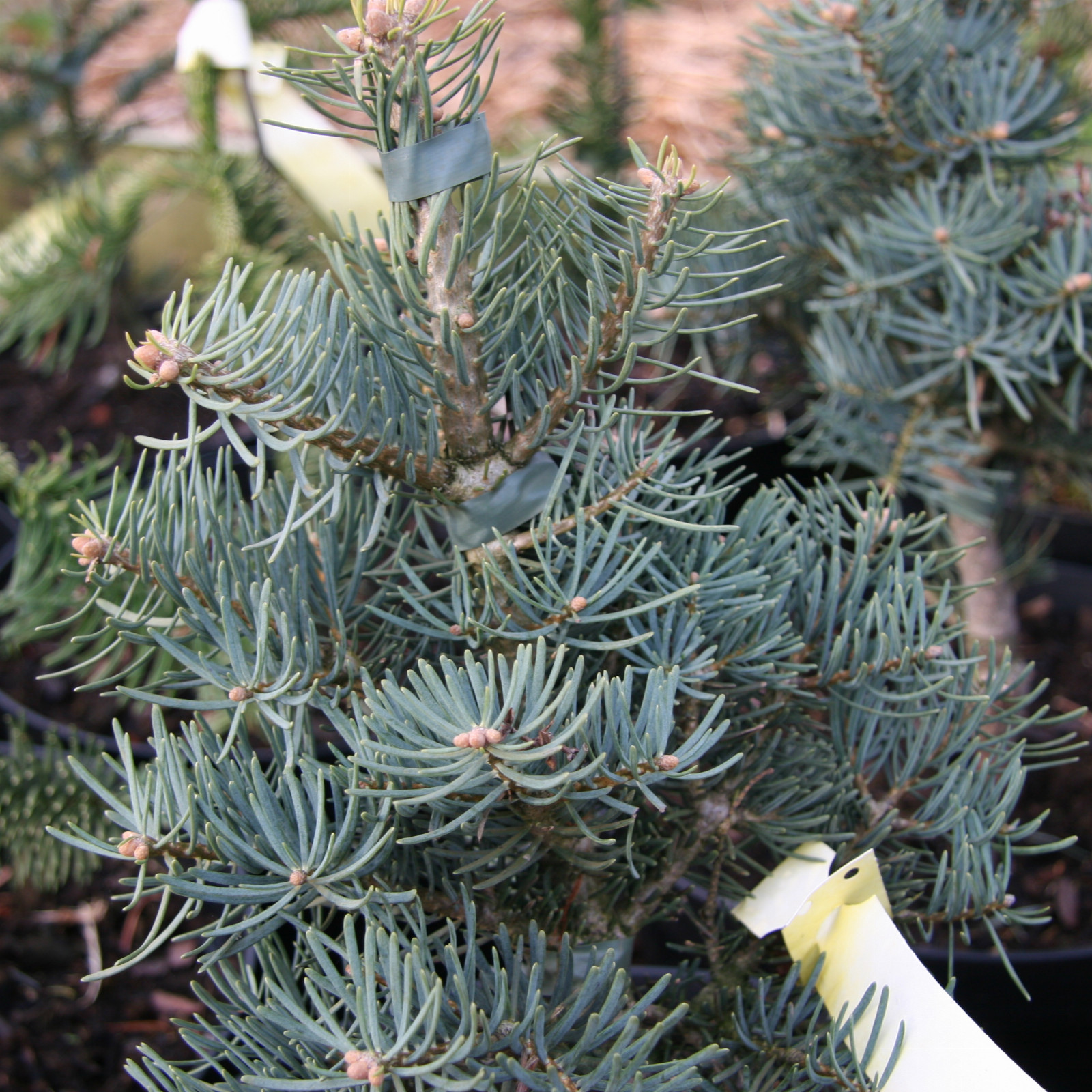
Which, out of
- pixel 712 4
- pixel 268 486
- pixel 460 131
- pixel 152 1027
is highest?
pixel 460 131

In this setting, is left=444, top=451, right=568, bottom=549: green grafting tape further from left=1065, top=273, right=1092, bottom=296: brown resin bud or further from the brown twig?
the brown twig

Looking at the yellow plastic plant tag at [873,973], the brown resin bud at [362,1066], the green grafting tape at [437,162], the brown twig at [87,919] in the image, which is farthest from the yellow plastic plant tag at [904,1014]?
the brown twig at [87,919]

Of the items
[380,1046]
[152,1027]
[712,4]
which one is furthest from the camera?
[712,4]

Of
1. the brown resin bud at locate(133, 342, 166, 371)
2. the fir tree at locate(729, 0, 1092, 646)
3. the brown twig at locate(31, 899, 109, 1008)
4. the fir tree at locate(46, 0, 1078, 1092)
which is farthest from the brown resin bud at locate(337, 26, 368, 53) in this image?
the brown twig at locate(31, 899, 109, 1008)

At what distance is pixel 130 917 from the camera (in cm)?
79

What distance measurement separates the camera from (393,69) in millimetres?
315

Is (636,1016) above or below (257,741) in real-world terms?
above

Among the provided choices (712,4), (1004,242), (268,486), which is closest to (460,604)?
(268,486)

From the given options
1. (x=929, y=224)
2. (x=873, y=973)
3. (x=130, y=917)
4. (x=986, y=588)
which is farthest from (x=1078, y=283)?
(x=130, y=917)

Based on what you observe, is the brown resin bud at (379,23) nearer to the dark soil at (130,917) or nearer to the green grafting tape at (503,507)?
the green grafting tape at (503,507)

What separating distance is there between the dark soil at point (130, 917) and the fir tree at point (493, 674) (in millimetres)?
233

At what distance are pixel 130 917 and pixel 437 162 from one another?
0.70m

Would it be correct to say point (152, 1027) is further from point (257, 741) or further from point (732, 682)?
point (732, 682)

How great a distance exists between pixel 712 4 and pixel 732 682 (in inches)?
94.8
